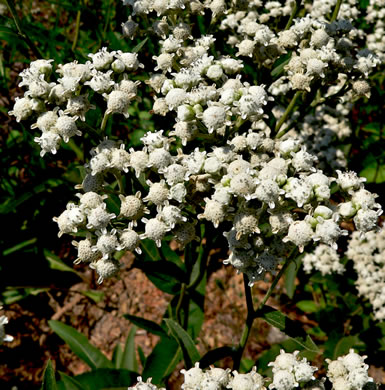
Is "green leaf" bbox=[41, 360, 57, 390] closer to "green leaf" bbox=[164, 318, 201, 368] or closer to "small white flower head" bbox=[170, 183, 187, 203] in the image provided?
"green leaf" bbox=[164, 318, 201, 368]

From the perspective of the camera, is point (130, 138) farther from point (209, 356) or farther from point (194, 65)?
point (209, 356)

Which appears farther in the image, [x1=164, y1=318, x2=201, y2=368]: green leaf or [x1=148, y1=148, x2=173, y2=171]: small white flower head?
[x1=164, y1=318, x2=201, y2=368]: green leaf

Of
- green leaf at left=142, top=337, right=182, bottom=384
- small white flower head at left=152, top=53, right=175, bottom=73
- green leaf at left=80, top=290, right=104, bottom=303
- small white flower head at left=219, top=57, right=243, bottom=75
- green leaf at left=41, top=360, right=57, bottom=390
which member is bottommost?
green leaf at left=80, top=290, right=104, bottom=303

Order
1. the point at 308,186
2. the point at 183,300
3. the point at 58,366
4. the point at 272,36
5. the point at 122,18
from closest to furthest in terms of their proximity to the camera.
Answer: the point at 308,186, the point at 272,36, the point at 183,300, the point at 58,366, the point at 122,18

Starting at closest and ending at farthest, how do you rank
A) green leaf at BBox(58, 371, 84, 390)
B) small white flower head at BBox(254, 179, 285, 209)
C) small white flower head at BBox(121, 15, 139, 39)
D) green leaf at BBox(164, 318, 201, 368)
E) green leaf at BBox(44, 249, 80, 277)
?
small white flower head at BBox(254, 179, 285, 209) < green leaf at BBox(164, 318, 201, 368) < small white flower head at BBox(121, 15, 139, 39) < green leaf at BBox(58, 371, 84, 390) < green leaf at BBox(44, 249, 80, 277)

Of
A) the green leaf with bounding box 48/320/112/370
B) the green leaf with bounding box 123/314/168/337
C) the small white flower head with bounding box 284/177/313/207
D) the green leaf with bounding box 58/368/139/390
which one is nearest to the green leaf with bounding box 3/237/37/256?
the green leaf with bounding box 48/320/112/370

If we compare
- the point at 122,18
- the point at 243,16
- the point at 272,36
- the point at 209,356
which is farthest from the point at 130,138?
the point at 209,356

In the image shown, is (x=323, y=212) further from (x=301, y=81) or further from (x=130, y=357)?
(x=130, y=357)
